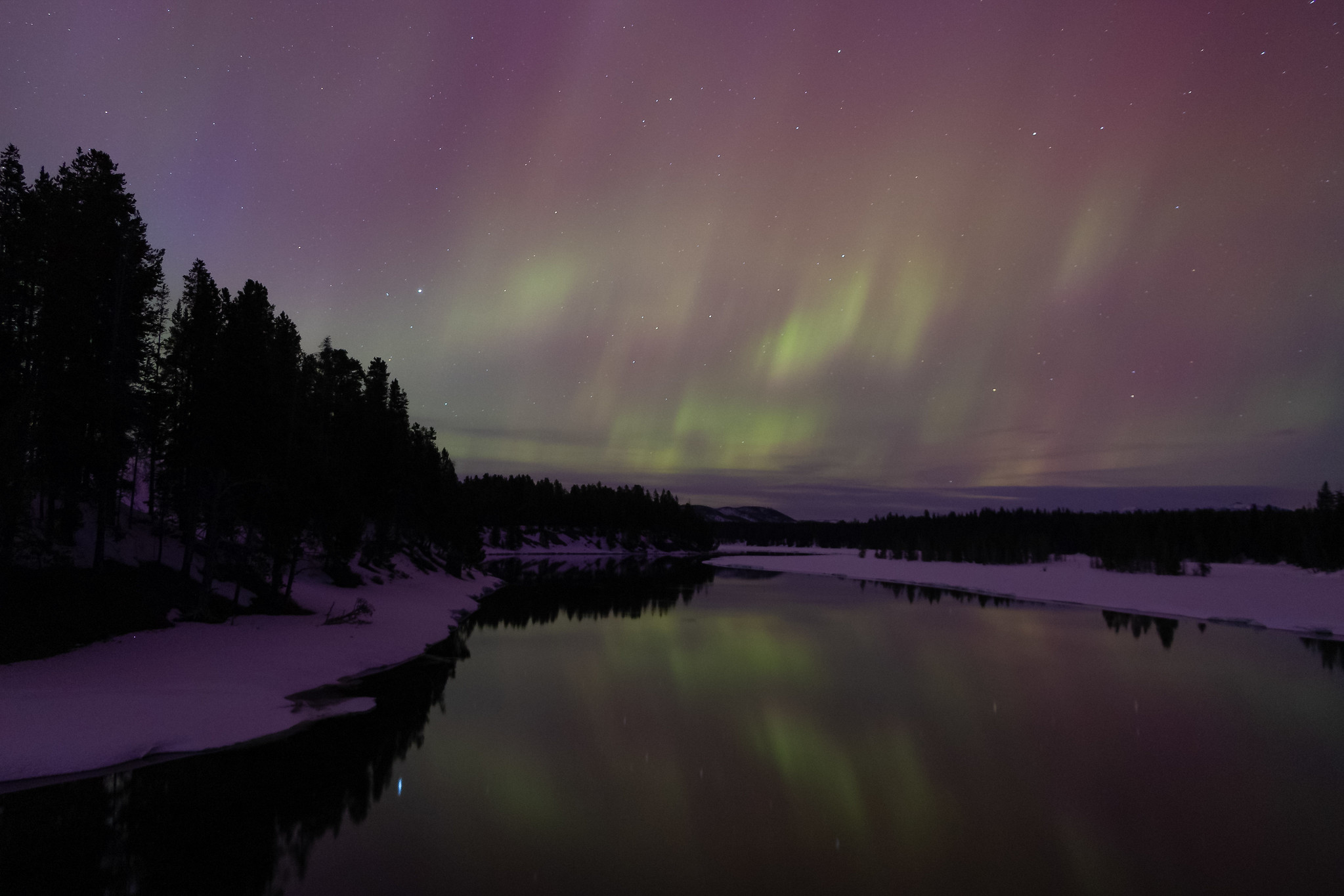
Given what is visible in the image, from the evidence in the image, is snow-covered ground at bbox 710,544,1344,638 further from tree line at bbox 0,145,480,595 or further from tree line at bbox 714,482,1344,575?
tree line at bbox 0,145,480,595

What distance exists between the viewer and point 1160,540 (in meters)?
103

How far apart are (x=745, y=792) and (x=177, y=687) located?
55.4 ft

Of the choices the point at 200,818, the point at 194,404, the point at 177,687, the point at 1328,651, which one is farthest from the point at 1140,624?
the point at 194,404

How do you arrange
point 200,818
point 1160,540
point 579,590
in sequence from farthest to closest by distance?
point 1160,540 → point 579,590 → point 200,818

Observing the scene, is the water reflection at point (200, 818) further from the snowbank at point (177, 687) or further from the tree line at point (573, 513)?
the tree line at point (573, 513)

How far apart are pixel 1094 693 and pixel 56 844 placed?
1151 inches

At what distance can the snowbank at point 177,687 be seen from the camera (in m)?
15.3

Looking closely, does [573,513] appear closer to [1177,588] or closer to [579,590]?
[579,590]

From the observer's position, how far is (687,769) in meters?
16.0

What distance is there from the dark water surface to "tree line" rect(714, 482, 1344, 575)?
79.5m

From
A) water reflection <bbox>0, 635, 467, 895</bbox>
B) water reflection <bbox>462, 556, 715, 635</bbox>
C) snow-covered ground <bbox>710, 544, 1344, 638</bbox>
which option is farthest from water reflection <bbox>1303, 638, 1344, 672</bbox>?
water reflection <bbox>0, 635, 467, 895</bbox>

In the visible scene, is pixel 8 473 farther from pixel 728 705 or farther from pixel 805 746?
pixel 805 746

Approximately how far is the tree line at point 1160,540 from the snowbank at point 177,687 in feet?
319

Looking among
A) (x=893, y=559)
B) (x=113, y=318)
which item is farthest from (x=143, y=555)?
(x=893, y=559)
